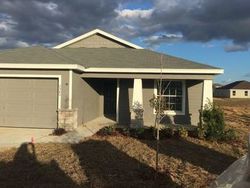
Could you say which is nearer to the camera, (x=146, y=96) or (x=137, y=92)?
(x=137, y=92)

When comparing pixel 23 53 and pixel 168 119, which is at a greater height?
pixel 23 53

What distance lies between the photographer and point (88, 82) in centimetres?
2170

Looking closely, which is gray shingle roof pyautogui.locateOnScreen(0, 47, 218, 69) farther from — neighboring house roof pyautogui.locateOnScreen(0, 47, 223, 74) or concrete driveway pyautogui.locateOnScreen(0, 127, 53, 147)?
concrete driveway pyautogui.locateOnScreen(0, 127, 53, 147)

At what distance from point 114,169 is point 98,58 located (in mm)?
12515

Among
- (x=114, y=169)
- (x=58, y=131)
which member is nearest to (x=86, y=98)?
(x=58, y=131)

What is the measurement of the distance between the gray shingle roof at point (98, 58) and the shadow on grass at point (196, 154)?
20.2 ft

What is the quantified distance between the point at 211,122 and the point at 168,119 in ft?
19.9

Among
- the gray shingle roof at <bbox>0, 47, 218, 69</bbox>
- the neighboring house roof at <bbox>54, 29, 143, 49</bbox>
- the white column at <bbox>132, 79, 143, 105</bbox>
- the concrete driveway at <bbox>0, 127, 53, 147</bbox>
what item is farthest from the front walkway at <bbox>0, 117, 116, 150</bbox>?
the neighboring house roof at <bbox>54, 29, 143, 49</bbox>

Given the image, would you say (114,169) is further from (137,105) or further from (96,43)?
(96,43)

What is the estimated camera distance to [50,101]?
18.1 metres

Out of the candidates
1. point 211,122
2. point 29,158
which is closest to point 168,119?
point 211,122

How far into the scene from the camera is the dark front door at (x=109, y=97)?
2503 centimetres

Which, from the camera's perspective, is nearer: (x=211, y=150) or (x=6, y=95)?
(x=211, y=150)

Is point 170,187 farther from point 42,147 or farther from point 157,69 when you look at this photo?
point 157,69
